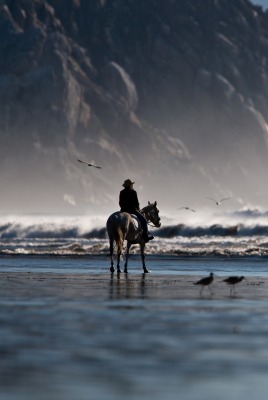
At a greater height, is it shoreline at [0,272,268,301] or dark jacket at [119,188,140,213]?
dark jacket at [119,188,140,213]

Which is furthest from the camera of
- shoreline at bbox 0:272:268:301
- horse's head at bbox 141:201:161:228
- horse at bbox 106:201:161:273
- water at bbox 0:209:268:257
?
water at bbox 0:209:268:257

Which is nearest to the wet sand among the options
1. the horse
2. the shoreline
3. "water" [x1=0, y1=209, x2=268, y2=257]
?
the shoreline

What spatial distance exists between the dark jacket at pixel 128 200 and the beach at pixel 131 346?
40.5 feet

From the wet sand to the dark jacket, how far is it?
1236 centimetres

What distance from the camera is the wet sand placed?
801cm

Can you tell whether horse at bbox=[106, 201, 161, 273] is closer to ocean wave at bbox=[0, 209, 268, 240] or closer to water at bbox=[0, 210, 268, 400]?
water at bbox=[0, 210, 268, 400]

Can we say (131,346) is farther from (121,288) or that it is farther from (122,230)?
(122,230)

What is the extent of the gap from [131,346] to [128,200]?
784 inches

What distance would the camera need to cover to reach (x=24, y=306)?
14664 millimetres

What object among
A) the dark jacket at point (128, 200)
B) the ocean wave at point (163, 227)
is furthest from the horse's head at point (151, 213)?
the ocean wave at point (163, 227)

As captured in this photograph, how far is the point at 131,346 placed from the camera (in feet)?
33.6

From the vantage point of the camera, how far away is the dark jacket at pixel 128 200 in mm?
29984

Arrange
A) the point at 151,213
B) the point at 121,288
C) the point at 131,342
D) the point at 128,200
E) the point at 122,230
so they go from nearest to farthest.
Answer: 1. the point at 131,342
2. the point at 121,288
3. the point at 122,230
4. the point at 128,200
5. the point at 151,213

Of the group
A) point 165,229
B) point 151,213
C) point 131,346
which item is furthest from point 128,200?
point 165,229
